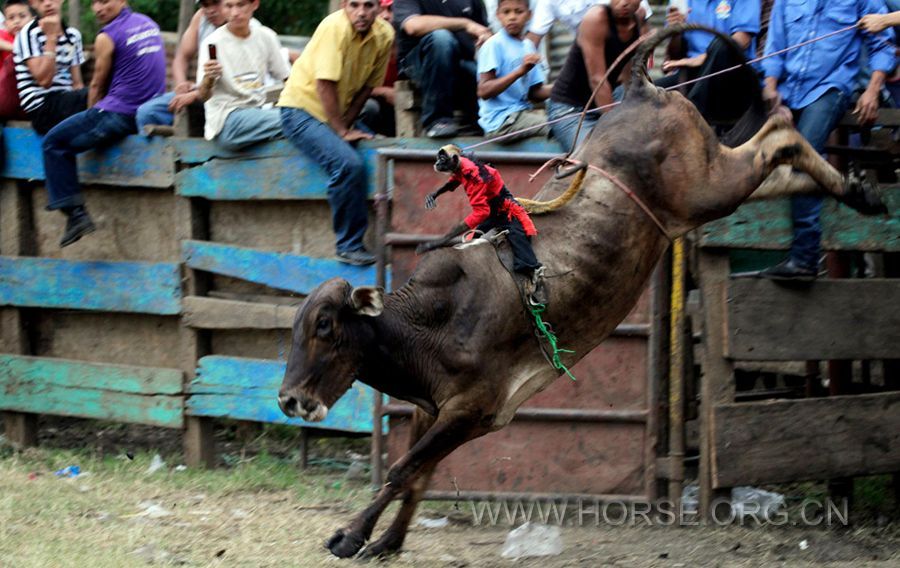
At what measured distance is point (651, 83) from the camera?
7.12 meters

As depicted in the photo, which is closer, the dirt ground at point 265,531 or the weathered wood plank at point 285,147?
the dirt ground at point 265,531

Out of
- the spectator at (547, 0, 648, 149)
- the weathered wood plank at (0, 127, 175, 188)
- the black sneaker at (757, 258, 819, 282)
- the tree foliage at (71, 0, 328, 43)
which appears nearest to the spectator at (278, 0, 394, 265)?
the weathered wood plank at (0, 127, 175, 188)

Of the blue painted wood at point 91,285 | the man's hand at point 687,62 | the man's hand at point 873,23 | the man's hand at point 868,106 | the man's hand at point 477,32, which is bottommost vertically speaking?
the blue painted wood at point 91,285

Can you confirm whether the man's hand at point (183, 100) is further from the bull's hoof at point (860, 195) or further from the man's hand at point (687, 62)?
the bull's hoof at point (860, 195)

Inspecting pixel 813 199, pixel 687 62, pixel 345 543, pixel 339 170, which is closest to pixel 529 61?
pixel 687 62

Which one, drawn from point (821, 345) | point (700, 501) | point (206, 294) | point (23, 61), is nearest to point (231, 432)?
point (206, 294)

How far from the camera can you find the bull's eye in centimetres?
638

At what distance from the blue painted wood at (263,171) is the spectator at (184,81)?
33 cm

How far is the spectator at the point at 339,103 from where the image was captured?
8148mm

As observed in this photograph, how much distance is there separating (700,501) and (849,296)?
1.52 metres

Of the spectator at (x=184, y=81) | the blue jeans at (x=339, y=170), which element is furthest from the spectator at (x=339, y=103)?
the spectator at (x=184, y=81)

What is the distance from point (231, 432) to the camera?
9.98 m

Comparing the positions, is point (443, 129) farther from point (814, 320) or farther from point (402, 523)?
point (402, 523)

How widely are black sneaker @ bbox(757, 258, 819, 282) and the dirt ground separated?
1.50 m
